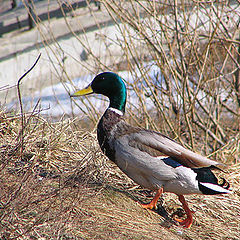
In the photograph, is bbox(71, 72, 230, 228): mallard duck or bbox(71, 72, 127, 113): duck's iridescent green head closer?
bbox(71, 72, 230, 228): mallard duck

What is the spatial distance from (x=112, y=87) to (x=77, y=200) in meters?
1.33

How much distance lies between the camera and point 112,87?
12.1ft

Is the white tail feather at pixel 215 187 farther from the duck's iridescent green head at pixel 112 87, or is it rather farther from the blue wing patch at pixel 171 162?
the duck's iridescent green head at pixel 112 87

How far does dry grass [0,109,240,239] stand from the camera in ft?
8.20

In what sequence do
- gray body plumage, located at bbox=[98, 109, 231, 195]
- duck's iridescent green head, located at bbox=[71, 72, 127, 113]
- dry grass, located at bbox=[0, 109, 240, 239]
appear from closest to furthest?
dry grass, located at bbox=[0, 109, 240, 239]
gray body plumage, located at bbox=[98, 109, 231, 195]
duck's iridescent green head, located at bbox=[71, 72, 127, 113]

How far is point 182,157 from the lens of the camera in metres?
3.29

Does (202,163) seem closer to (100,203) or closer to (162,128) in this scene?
(100,203)

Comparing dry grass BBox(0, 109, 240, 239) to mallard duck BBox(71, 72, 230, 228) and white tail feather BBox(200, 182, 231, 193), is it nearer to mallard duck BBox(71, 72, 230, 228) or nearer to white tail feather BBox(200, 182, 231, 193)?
mallard duck BBox(71, 72, 230, 228)

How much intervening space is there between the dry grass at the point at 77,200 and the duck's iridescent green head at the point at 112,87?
49 cm

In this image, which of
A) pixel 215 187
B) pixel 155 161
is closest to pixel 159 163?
pixel 155 161

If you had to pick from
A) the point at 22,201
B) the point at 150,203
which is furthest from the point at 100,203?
the point at 22,201

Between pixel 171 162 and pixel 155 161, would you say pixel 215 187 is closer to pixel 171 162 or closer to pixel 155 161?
pixel 171 162

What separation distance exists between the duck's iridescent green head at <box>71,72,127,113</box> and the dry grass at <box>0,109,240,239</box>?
1.61ft

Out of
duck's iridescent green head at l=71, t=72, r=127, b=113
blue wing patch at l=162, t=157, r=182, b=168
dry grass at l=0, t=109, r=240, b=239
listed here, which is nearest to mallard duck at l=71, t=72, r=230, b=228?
blue wing patch at l=162, t=157, r=182, b=168
